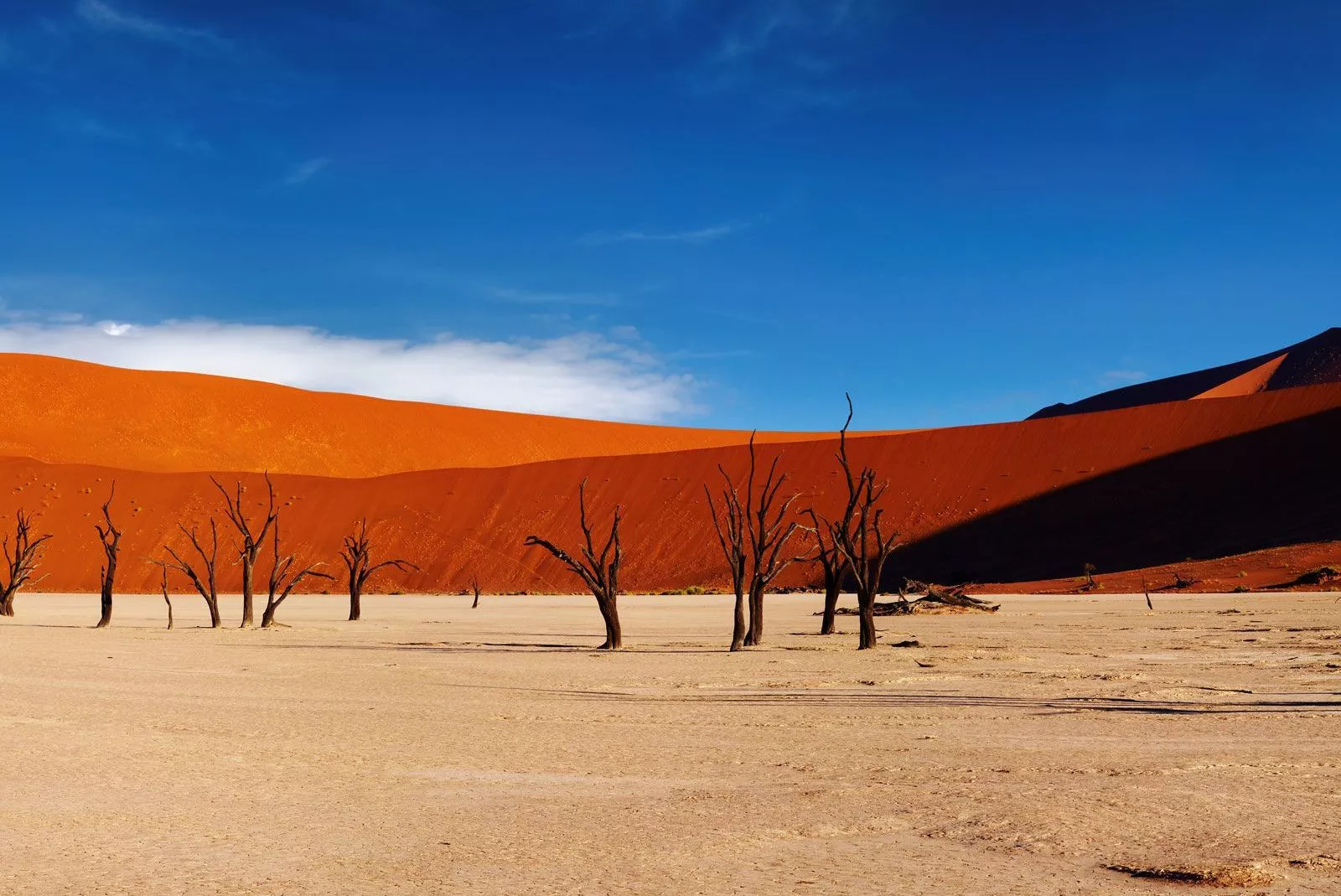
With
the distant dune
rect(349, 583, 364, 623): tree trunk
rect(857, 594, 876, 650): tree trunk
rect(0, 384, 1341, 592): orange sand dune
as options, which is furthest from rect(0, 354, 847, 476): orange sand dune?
rect(857, 594, 876, 650): tree trunk

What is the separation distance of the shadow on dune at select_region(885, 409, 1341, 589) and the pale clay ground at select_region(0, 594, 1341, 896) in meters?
34.4

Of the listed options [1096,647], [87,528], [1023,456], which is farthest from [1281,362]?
[1096,647]

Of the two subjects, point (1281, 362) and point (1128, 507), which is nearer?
point (1128, 507)

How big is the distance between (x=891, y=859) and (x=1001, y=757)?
3.35 meters

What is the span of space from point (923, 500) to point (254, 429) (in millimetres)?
66577

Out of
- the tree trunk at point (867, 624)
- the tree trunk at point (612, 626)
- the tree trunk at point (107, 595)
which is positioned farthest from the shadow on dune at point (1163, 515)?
the tree trunk at point (612, 626)

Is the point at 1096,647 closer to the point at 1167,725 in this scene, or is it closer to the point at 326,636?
the point at 1167,725

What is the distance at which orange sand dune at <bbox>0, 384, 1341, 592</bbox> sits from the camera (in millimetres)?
54281

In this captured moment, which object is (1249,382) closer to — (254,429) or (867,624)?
(254,429)

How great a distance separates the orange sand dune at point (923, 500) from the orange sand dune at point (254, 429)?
56.6 feet

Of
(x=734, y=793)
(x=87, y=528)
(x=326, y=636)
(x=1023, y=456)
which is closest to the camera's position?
(x=734, y=793)

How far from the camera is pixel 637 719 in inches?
453

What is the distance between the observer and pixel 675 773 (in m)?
8.45

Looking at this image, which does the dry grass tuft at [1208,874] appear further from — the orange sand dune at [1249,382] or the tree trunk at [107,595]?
the orange sand dune at [1249,382]
